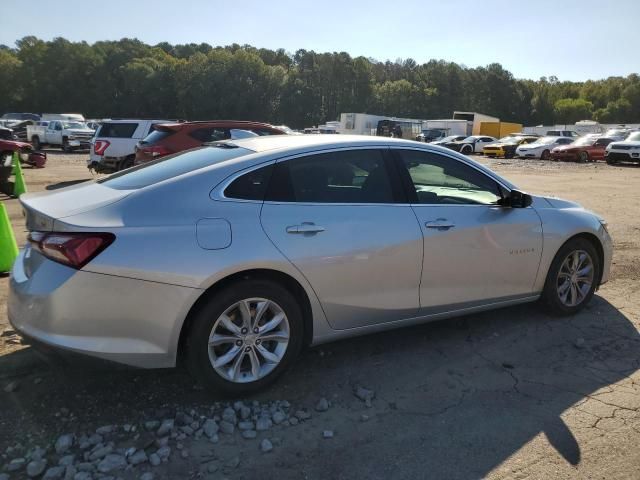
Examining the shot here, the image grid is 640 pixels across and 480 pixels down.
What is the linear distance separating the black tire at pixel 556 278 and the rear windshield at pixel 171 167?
110 inches

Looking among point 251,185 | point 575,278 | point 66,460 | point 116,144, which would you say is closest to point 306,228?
point 251,185

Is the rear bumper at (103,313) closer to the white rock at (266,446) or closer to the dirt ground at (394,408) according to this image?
the dirt ground at (394,408)

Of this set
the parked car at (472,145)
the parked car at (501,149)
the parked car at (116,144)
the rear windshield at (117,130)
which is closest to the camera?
the parked car at (116,144)

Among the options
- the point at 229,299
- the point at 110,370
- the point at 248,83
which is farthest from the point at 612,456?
the point at 248,83

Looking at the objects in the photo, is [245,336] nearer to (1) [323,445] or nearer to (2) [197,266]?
(2) [197,266]

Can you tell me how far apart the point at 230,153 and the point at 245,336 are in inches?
49.7

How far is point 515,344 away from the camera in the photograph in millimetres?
4227

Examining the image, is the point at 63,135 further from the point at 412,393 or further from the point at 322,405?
the point at 412,393

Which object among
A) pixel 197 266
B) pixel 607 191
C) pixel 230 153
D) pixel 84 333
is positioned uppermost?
pixel 230 153

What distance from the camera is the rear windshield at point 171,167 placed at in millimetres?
3467

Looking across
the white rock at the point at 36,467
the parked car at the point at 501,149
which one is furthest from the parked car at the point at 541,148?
the white rock at the point at 36,467

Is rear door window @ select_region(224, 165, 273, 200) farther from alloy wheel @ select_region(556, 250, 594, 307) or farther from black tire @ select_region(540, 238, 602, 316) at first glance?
alloy wheel @ select_region(556, 250, 594, 307)

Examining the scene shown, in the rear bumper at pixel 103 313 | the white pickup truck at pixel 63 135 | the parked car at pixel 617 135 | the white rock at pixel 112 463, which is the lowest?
the white pickup truck at pixel 63 135

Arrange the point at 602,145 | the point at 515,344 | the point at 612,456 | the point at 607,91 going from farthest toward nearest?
the point at 607,91 → the point at 602,145 → the point at 515,344 → the point at 612,456
